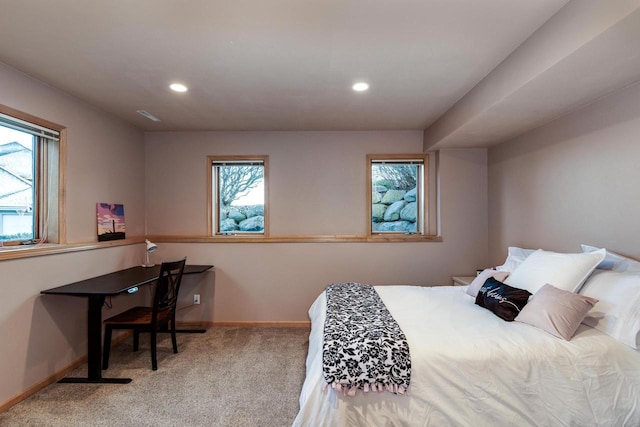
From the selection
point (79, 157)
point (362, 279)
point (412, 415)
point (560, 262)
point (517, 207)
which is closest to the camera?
point (412, 415)

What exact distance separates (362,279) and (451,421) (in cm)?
233

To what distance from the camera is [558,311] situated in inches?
72.1

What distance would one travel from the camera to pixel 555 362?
1.66 meters

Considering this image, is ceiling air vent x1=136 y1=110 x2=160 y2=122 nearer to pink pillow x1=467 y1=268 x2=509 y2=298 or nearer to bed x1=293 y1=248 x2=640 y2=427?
bed x1=293 y1=248 x2=640 y2=427

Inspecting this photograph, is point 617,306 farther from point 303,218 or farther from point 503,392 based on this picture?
point 303,218

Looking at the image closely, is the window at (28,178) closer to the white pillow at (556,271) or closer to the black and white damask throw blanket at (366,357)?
the black and white damask throw blanket at (366,357)

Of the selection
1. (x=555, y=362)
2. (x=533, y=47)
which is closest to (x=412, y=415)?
(x=555, y=362)

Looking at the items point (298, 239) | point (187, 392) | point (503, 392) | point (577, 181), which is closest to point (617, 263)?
point (577, 181)

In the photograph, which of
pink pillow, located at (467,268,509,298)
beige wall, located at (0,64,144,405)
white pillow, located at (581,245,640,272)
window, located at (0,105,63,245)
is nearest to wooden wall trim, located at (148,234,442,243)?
beige wall, located at (0,64,144,405)

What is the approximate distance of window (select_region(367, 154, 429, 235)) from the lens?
4.05 meters

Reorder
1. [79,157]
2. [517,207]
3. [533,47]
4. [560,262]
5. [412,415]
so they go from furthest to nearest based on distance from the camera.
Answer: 1. [517,207]
2. [79,157]
3. [560,262]
4. [533,47]
5. [412,415]

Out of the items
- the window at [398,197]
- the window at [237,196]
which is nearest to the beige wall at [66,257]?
the window at [237,196]

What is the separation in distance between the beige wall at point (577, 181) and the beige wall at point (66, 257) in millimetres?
4374

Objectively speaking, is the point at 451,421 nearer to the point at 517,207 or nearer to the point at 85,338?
the point at 517,207
